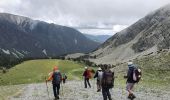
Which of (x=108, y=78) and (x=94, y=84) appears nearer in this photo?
(x=108, y=78)

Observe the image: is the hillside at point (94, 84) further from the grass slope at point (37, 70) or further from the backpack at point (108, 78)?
the backpack at point (108, 78)

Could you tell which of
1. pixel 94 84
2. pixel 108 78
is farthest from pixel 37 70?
pixel 108 78

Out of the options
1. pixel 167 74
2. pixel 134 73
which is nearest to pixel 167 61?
pixel 167 74

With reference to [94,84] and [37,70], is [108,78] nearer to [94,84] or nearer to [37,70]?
[94,84]

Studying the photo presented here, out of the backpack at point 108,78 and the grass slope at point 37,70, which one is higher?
the grass slope at point 37,70

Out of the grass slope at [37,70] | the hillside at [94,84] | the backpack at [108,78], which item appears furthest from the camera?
the grass slope at [37,70]

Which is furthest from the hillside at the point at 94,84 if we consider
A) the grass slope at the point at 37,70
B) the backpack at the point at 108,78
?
the backpack at the point at 108,78

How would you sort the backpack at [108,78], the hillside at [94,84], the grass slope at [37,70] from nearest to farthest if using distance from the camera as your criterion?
the backpack at [108,78] → the hillside at [94,84] → the grass slope at [37,70]

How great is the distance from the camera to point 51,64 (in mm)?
195125

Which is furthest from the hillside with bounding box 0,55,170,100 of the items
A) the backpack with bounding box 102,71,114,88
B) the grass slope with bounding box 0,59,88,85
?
the backpack with bounding box 102,71,114,88

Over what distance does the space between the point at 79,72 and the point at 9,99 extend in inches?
4183

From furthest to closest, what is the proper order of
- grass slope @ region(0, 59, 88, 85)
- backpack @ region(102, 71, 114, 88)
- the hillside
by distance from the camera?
grass slope @ region(0, 59, 88, 85) → the hillside → backpack @ region(102, 71, 114, 88)

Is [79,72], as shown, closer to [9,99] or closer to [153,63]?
[153,63]

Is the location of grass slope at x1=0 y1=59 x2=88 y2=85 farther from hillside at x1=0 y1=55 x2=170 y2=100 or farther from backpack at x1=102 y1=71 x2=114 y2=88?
backpack at x1=102 y1=71 x2=114 y2=88
